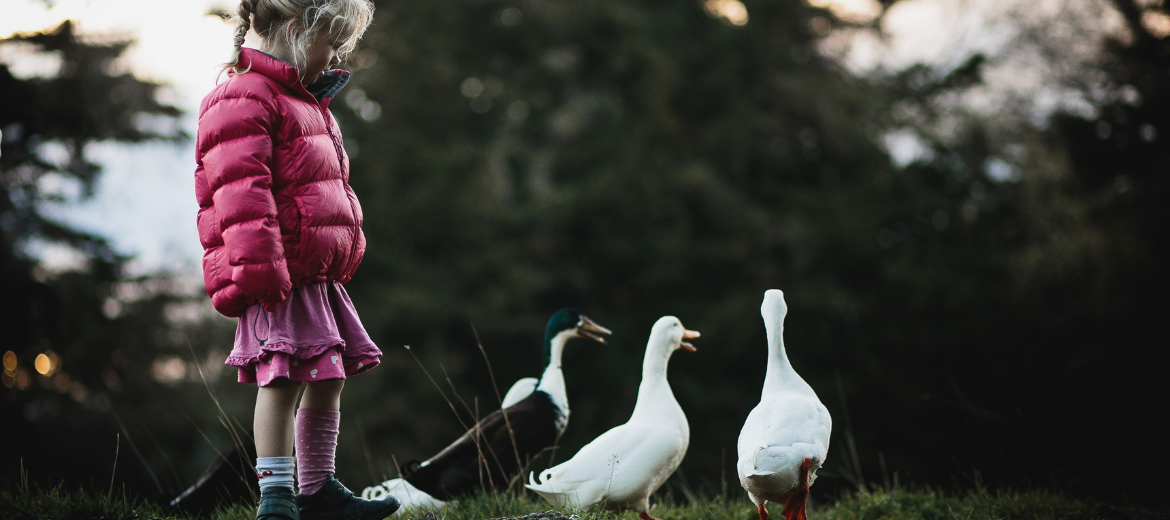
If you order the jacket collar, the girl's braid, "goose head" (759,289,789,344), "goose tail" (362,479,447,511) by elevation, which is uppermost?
the girl's braid

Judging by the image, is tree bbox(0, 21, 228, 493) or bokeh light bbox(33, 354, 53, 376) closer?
tree bbox(0, 21, 228, 493)

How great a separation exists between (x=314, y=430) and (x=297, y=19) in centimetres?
142

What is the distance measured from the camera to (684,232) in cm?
1538

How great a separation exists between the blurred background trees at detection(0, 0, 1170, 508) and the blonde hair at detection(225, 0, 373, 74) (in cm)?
1132

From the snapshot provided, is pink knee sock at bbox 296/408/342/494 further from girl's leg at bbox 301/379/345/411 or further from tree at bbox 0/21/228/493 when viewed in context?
tree at bbox 0/21/228/493

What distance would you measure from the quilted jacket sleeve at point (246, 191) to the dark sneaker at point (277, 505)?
2.00 ft

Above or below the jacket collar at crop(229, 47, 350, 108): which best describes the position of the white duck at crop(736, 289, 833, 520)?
below

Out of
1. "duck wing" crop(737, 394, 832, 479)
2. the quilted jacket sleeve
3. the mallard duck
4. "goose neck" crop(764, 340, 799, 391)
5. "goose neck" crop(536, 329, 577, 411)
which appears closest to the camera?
the quilted jacket sleeve

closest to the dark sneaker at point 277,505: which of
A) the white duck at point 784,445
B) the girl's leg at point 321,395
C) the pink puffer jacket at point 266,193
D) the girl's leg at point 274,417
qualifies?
the girl's leg at point 274,417

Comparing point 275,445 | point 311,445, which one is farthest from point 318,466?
point 275,445

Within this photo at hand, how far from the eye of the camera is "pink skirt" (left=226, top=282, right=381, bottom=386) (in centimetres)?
273

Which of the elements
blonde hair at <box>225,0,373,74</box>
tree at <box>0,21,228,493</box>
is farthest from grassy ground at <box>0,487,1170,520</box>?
tree at <box>0,21,228,493</box>

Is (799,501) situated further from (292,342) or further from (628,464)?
(292,342)

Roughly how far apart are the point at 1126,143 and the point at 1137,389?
348 centimetres
